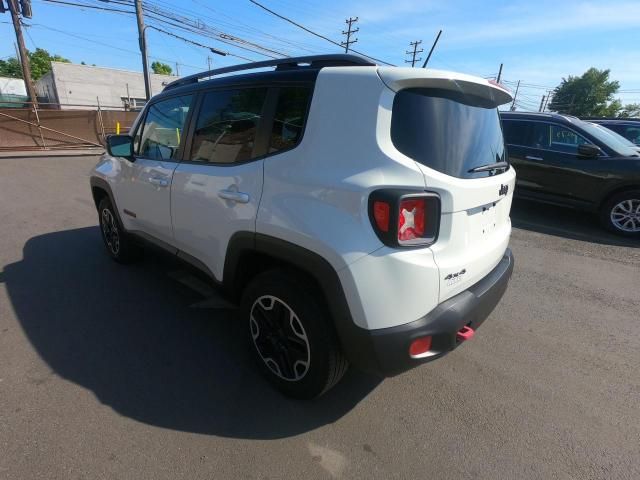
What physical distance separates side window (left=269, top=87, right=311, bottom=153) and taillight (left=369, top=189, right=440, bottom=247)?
625 millimetres

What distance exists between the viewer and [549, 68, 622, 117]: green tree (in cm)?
6969

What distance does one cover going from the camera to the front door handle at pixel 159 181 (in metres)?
2.87

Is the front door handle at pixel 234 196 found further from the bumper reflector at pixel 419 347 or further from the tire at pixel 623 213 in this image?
the tire at pixel 623 213

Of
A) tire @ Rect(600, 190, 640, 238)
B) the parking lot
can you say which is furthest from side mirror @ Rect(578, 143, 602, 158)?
the parking lot

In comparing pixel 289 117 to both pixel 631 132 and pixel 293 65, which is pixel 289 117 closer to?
pixel 293 65

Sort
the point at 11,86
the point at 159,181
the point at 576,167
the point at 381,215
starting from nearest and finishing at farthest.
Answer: the point at 381,215 < the point at 159,181 < the point at 576,167 < the point at 11,86

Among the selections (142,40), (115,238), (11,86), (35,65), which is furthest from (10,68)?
(115,238)

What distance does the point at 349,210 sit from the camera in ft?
5.54

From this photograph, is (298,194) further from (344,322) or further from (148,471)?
(148,471)

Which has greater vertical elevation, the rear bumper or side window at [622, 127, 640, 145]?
side window at [622, 127, 640, 145]

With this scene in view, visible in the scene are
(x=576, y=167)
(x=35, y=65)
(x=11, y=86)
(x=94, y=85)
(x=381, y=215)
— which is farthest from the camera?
(x=35, y=65)

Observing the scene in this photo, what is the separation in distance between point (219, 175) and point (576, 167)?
5927 millimetres

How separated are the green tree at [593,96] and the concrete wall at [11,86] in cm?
9350

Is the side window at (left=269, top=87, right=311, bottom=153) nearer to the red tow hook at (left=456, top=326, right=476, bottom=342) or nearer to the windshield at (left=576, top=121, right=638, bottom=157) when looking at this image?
→ the red tow hook at (left=456, top=326, right=476, bottom=342)
